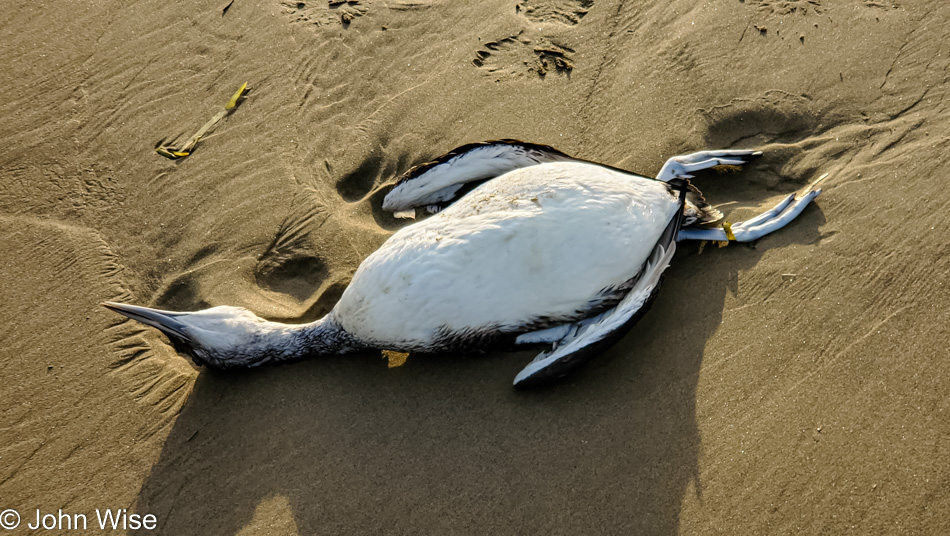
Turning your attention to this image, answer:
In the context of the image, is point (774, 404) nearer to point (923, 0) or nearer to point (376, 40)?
point (923, 0)

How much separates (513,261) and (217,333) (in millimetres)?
1739

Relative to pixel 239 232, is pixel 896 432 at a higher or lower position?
lower

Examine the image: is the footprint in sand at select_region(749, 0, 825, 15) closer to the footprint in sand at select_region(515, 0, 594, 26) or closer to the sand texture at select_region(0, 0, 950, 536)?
the sand texture at select_region(0, 0, 950, 536)

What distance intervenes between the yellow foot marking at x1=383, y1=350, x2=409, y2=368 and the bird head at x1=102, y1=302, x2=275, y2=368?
27.3 inches

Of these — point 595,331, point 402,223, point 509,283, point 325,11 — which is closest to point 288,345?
point 402,223

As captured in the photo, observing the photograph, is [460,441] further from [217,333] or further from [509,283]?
[217,333]

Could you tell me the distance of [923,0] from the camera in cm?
409

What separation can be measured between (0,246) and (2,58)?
6.06 feet

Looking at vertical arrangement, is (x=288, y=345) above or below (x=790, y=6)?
below

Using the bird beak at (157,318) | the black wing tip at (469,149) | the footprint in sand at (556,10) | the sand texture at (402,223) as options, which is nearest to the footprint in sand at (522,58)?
the sand texture at (402,223)

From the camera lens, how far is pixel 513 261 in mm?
2865

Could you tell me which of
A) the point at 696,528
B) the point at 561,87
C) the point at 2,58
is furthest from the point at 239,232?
the point at 696,528

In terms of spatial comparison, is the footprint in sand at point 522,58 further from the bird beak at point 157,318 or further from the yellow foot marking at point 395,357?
the bird beak at point 157,318

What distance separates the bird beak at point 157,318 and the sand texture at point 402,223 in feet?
1.50
